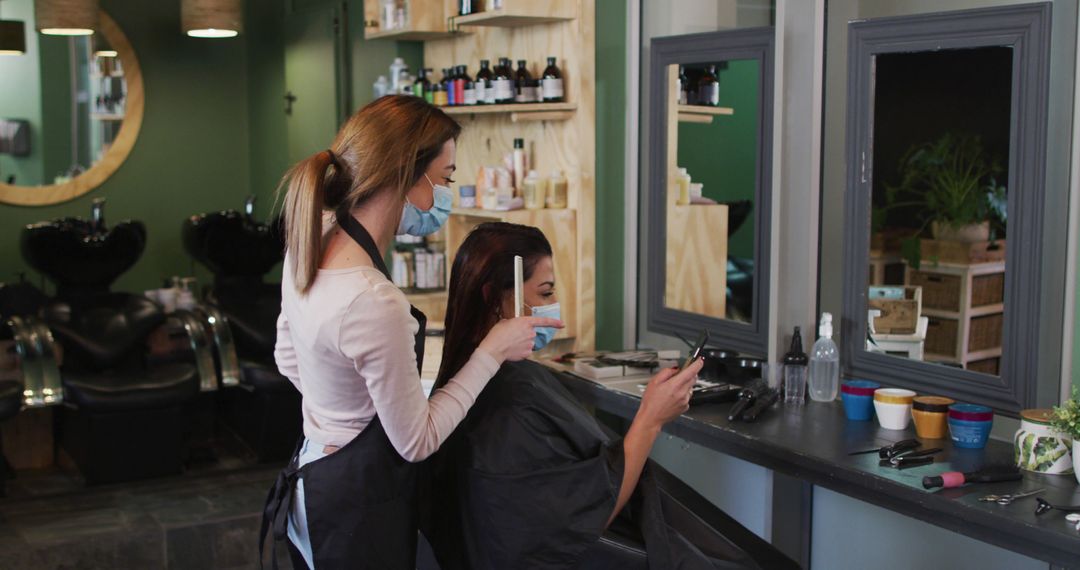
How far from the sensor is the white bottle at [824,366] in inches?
106

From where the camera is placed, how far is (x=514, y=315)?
6.53 feet

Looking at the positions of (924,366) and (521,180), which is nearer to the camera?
(924,366)

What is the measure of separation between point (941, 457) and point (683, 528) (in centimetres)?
61

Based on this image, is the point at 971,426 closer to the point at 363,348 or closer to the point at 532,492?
the point at 532,492

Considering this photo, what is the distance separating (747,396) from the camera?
2666 millimetres

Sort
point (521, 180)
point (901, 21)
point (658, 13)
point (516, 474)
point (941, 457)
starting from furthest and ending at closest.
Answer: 1. point (521, 180)
2. point (658, 13)
3. point (901, 21)
4. point (941, 457)
5. point (516, 474)

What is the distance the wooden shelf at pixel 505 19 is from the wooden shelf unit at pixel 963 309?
1449 mm

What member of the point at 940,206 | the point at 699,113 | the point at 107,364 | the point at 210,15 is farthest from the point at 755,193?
the point at 107,364

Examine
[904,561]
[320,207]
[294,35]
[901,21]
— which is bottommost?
[904,561]

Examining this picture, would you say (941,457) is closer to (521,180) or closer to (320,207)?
(320,207)

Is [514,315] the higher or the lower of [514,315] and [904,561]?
the higher

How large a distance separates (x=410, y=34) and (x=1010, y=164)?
8.01 ft

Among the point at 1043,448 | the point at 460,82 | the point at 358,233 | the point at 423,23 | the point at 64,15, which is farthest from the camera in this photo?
the point at 64,15

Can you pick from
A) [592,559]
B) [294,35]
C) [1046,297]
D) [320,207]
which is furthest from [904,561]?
[294,35]
